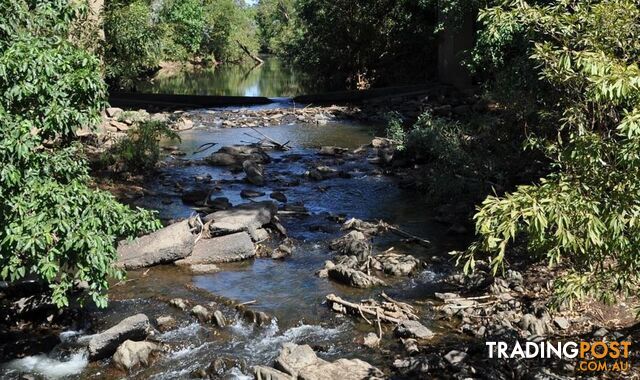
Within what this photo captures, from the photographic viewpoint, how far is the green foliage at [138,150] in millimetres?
15828

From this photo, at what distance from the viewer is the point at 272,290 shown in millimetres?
9938

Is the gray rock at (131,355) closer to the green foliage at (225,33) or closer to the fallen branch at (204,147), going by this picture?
the fallen branch at (204,147)

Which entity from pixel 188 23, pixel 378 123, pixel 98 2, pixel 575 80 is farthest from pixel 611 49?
pixel 188 23

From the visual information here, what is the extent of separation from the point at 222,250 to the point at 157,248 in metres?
1.05

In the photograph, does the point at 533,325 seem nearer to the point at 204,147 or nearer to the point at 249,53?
the point at 204,147

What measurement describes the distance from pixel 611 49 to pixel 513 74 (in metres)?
6.25

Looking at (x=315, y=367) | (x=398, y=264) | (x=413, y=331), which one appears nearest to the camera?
(x=315, y=367)

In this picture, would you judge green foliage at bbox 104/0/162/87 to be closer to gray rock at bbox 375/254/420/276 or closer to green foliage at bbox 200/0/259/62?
gray rock at bbox 375/254/420/276

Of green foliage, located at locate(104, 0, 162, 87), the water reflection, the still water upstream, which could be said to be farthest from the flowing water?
the water reflection

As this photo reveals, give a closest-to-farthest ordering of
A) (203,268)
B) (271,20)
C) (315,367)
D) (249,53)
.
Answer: (315,367) < (203,268) < (249,53) < (271,20)

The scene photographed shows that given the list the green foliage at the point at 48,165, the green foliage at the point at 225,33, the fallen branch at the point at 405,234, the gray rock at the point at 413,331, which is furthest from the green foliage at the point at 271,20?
the green foliage at the point at 48,165

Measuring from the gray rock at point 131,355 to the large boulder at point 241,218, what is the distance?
4132 mm

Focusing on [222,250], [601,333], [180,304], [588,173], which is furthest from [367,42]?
Result: [588,173]

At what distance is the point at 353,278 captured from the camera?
32.6 ft
